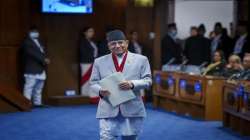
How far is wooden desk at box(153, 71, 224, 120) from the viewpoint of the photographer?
9.38 m

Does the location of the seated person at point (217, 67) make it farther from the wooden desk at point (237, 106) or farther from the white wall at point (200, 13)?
the white wall at point (200, 13)

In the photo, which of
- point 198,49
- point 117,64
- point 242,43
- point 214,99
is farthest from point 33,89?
point 117,64

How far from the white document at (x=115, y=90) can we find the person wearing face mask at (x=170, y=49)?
7.04 metres

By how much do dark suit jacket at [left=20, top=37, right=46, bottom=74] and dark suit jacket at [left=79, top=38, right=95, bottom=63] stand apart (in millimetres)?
883

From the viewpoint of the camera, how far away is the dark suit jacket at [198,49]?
469 inches

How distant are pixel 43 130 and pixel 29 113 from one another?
207 centimetres

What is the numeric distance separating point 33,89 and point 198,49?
3.34 m

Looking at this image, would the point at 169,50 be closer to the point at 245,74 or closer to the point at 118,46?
the point at 245,74

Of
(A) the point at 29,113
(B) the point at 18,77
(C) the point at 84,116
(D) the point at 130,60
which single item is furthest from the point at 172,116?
(D) the point at 130,60

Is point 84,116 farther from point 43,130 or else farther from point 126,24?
point 126,24

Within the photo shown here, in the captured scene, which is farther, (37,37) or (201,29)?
(201,29)

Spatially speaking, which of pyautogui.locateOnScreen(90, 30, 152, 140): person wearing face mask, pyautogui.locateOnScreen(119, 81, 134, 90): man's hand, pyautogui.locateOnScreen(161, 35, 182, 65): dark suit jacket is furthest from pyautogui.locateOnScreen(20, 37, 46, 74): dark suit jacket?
pyautogui.locateOnScreen(119, 81, 134, 90): man's hand

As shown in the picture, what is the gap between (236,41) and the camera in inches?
466

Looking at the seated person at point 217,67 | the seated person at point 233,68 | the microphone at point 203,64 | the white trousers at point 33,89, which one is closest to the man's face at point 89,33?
the white trousers at point 33,89
